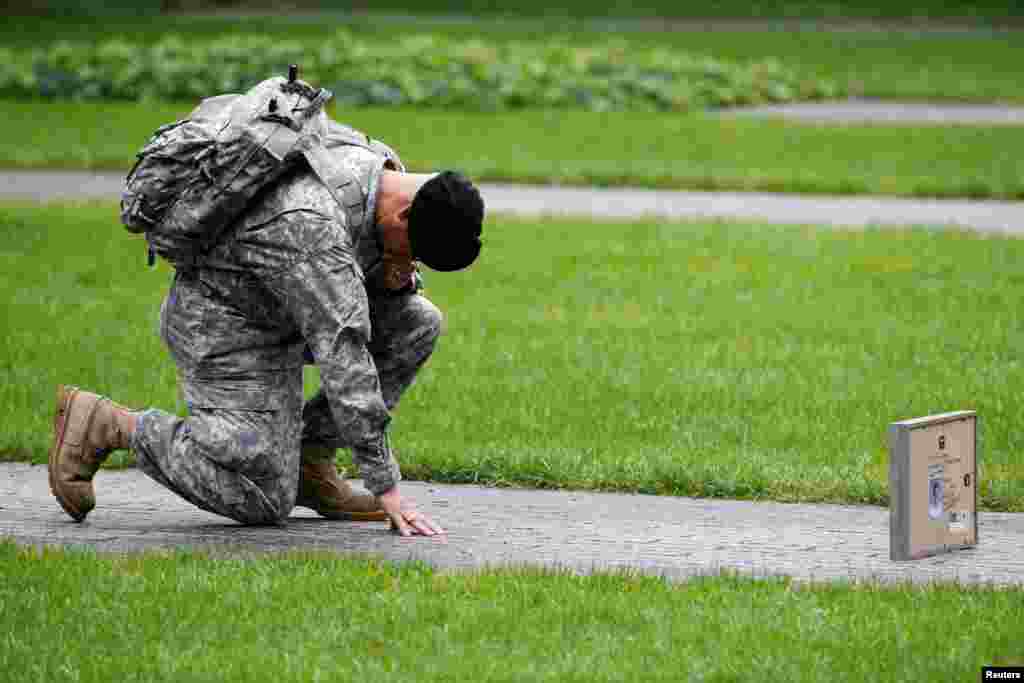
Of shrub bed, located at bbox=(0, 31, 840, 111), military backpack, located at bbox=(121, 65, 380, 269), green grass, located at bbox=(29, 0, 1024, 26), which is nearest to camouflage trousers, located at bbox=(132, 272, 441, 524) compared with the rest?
military backpack, located at bbox=(121, 65, 380, 269)

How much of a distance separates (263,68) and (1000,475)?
15455 mm

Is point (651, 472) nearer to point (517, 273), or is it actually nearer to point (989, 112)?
point (517, 273)

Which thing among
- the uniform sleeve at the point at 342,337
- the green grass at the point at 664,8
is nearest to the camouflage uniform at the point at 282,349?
the uniform sleeve at the point at 342,337

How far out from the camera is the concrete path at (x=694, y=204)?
43.2ft

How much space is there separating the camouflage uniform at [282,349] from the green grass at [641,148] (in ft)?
29.3

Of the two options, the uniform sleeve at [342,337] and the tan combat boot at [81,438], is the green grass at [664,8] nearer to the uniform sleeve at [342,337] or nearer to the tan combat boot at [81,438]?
the tan combat boot at [81,438]

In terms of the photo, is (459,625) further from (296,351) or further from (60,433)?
(60,433)

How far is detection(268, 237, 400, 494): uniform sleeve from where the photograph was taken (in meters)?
5.45

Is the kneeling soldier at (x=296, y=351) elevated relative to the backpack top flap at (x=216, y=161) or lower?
lower

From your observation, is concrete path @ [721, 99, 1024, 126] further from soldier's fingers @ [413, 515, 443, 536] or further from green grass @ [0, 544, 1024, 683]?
green grass @ [0, 544, 1024, 683]

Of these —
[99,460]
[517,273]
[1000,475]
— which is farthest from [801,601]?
[517,273]

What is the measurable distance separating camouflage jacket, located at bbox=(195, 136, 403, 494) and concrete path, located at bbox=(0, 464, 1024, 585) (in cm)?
45

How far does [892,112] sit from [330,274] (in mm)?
15733

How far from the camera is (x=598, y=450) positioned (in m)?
7.11
